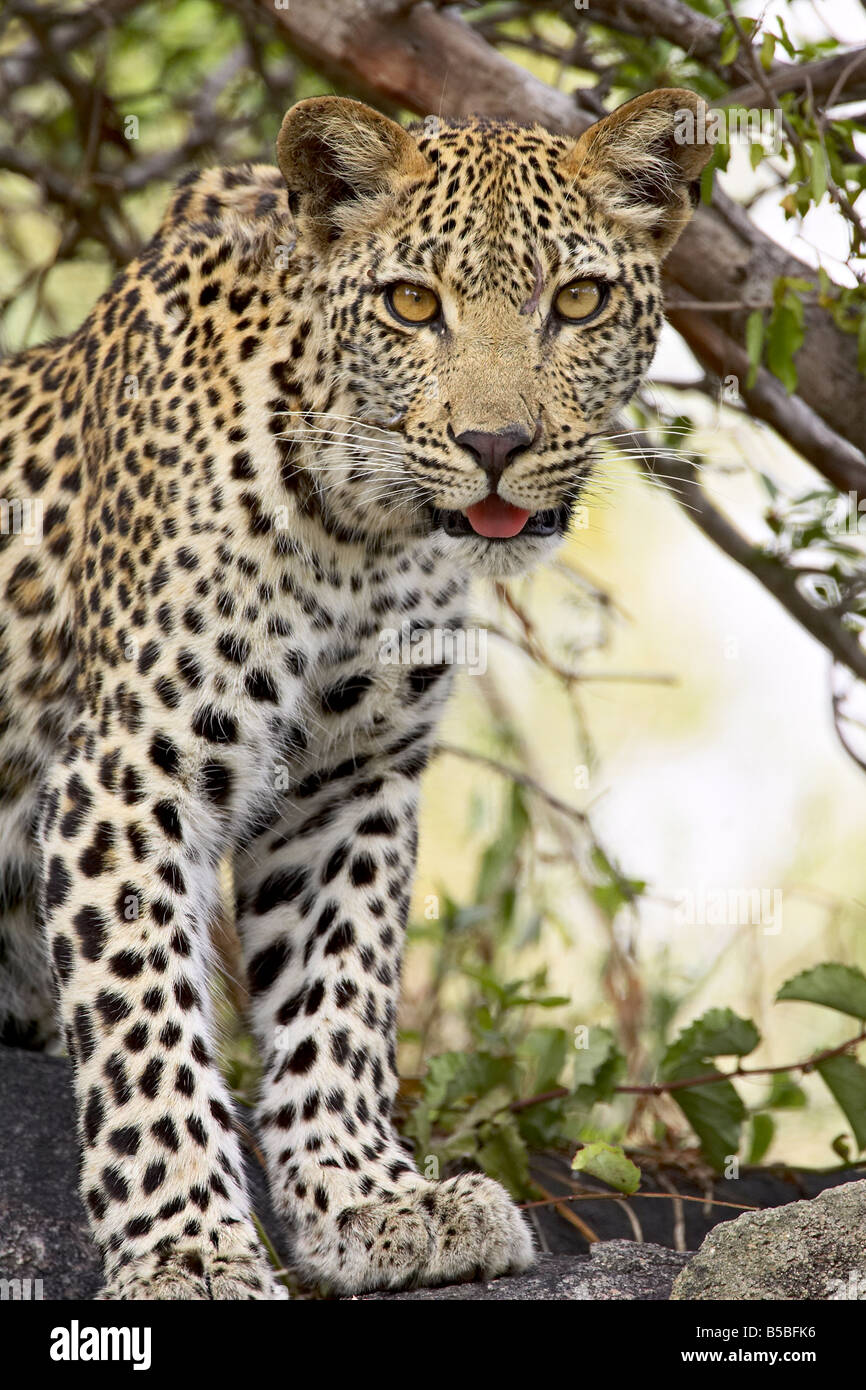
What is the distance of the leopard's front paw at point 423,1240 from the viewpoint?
14.7ft

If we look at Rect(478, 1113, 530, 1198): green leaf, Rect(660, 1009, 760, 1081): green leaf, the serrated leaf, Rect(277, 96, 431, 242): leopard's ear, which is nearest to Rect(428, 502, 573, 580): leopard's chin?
Rect(277, 96, 431, 242): leopard's ear

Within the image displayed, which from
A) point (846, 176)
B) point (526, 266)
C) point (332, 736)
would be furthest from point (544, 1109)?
point (846, 176)

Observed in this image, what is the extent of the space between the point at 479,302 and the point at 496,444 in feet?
1.48

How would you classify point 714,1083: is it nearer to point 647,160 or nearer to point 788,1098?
point 788,1098

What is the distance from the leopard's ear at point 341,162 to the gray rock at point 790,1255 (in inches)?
108

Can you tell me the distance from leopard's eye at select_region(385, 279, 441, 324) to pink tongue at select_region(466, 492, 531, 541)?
1.69 ft

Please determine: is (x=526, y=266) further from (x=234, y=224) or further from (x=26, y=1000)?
(x=26, y=1000)

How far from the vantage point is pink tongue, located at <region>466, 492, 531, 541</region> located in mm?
4434

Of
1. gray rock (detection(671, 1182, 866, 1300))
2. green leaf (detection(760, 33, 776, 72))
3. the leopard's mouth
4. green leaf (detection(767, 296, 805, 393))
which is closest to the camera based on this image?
gray rock (detection(671, 1182, 866, 1300))

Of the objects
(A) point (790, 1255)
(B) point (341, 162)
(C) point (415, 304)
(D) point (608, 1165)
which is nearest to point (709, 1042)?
(D) point (608, 1165)

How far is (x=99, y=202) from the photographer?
8.14 metres

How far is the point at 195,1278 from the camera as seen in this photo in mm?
4262

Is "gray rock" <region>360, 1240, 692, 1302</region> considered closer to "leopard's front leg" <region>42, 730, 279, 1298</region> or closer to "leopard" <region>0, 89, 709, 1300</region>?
"leopard" <region>0, 89, 709, 1300</region>

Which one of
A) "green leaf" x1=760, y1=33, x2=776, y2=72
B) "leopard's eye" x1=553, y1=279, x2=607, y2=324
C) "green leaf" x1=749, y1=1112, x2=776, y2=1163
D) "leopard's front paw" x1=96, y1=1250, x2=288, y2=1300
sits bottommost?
"green leaf" x1=749, y1=1112, x2=776, y2=1163
